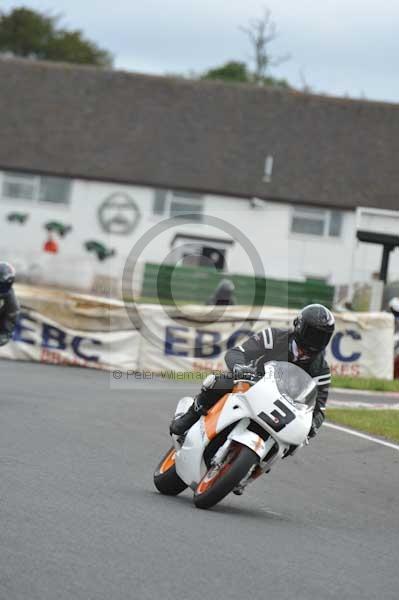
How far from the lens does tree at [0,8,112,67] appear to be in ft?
270

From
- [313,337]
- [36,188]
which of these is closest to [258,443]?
[313,337]

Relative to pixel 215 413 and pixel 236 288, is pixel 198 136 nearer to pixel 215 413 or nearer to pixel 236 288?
pixel 236 288

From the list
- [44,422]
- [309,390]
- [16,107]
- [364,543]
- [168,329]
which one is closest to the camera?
[364,543]

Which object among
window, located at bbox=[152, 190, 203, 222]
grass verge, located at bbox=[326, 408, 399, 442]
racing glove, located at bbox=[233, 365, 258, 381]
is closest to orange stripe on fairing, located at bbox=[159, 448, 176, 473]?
racing glove, located at bbox=[233, 365, 258, 381]

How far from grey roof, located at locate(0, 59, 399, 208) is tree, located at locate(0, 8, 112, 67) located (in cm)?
2873

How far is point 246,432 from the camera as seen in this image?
8914 mm

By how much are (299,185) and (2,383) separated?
33.1 meters

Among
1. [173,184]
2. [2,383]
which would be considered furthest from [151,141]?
[2,383]

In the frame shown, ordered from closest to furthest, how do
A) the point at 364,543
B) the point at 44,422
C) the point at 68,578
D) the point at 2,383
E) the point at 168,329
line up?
the point at 68,578, the point at 364,543, the point at 44,422, the point at 2,383, the point at 168,329

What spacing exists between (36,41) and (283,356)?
75.1 metres

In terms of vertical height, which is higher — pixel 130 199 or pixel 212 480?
pixel 130 199

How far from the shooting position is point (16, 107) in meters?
52.7

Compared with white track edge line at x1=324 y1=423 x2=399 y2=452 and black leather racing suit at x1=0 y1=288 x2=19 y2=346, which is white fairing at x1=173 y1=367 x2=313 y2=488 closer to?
white track edge line at x1=324 y1=423 x2=399 y2=452

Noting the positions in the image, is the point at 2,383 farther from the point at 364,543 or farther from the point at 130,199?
the point at 130,199
